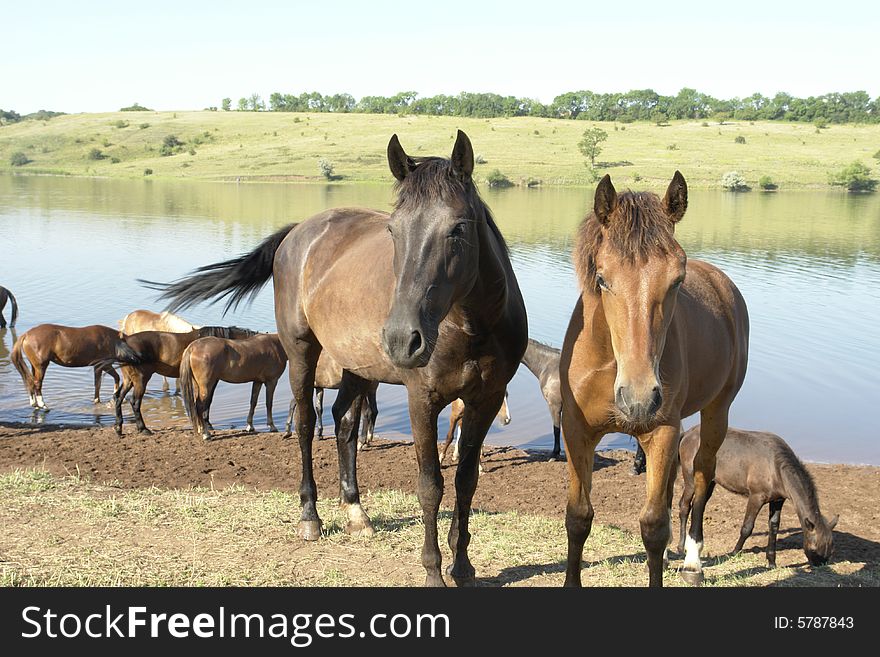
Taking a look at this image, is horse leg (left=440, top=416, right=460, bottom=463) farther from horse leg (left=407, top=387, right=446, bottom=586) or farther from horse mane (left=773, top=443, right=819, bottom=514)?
horse leg (left=407, top=387, right=446, bottom=586)

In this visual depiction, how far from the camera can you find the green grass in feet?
15.6

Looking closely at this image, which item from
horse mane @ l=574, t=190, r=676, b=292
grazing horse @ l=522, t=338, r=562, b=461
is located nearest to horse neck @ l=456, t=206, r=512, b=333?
horse mane @ l=574, t=190, r=676, b=292

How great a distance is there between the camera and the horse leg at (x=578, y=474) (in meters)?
4.29

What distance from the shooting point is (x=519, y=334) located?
4.80m

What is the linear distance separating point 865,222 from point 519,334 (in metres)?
41.1

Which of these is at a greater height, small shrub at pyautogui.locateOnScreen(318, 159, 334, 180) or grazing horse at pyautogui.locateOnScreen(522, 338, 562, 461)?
small shrub at pyautogui.locateOnScreen(318, 159, 334, 180)

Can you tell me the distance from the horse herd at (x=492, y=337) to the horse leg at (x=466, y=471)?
11 mm

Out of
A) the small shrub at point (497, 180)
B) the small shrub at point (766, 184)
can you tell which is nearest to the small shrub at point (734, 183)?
the small shrub at point (766, 184)

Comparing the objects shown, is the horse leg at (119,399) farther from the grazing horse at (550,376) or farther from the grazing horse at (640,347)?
the grazing horse at (640,347)

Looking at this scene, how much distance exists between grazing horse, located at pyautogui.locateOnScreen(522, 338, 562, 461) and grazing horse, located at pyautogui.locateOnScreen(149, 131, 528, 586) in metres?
4.41

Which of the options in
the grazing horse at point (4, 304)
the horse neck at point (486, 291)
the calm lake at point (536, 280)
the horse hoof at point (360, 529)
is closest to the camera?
the horse neck at point (486, 291)
